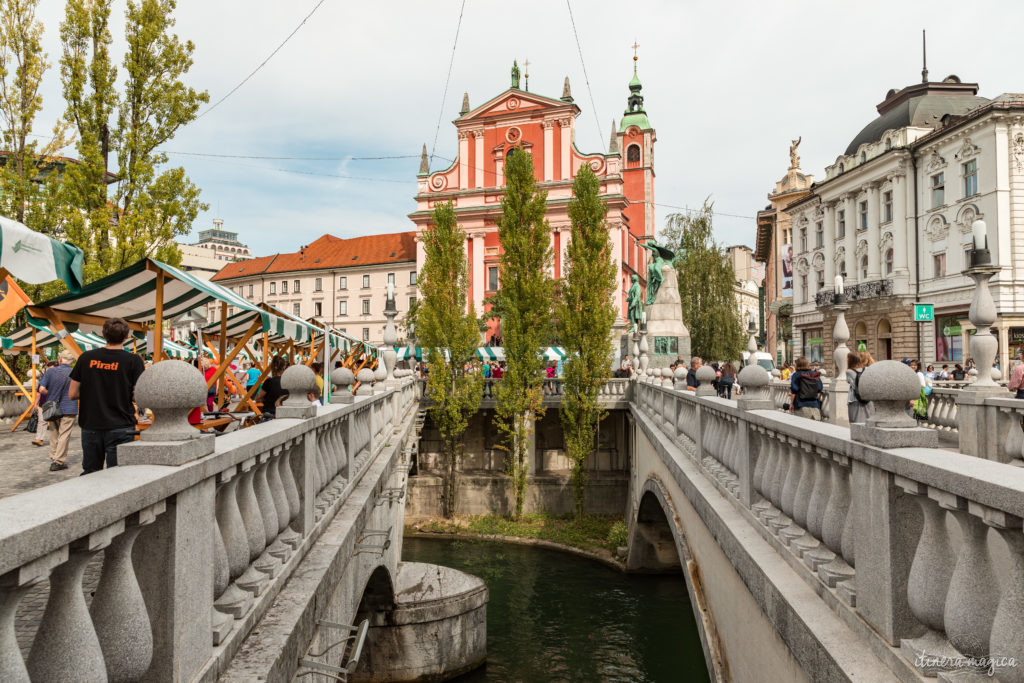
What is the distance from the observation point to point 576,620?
15.7m

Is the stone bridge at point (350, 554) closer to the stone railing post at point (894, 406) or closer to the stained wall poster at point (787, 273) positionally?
the stone railing post at point (894, 406)

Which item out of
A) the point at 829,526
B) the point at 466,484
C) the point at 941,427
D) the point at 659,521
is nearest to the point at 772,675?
the point at 829,526

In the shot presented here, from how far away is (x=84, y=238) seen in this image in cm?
1377

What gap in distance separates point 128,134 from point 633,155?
55353 millimetres

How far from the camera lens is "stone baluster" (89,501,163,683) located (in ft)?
6.79

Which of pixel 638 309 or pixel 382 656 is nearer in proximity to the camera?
pixel 382 656

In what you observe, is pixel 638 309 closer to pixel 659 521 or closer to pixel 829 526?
pixel 659 521

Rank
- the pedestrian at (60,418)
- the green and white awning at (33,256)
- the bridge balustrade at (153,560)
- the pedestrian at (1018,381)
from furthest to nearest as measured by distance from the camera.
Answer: the pedestrian at (1018,381) < the pedestrian at (60,418) < the green and white awning at (33,256) < the bridge balustrade at (153,560)

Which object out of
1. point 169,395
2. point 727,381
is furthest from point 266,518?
point 727,381

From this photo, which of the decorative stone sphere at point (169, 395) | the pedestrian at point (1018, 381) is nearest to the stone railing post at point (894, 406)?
the decorative stone sphere at point (169, 395)

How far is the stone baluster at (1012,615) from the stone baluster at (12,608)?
2384 millimetres

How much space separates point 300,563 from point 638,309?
97.0ft

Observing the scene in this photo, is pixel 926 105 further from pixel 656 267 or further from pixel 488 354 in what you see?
pixel 488 354

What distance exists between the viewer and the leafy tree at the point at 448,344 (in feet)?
75.0
